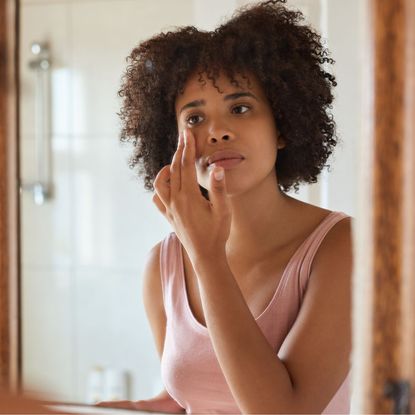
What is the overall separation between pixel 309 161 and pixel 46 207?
0.99ft

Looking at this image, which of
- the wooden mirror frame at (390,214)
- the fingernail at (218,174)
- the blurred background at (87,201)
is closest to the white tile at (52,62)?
the blurred background at (87,201)

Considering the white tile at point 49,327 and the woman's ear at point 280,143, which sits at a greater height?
the woman's ear at point 280,143

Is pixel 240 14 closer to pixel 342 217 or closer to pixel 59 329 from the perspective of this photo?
pixel 342 217

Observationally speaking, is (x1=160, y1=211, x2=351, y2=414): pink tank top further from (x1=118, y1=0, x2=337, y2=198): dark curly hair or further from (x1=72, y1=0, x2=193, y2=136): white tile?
(x1=72, y1=0, x2=193, y2=136): white tile

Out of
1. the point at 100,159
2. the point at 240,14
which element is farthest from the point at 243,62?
the point at 100,159

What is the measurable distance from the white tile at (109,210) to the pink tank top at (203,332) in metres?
0.05

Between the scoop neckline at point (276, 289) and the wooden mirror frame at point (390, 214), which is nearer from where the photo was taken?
the wooden mirror frame at point (390, 214)

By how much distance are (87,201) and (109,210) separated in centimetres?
3

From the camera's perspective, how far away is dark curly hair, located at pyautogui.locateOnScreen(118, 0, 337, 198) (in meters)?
0.49

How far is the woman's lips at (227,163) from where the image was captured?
489mm

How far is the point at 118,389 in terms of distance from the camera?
0.58 m

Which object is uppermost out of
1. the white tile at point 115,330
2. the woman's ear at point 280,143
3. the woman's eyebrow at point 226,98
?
the woman's eyebrow at point 226,98

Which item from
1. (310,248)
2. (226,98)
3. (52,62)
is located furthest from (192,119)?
(52,62)

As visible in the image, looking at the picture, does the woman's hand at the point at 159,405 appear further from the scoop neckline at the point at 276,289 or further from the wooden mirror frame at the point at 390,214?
the wooden mirror frame at the point at 390,214
